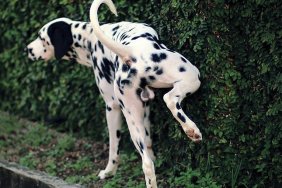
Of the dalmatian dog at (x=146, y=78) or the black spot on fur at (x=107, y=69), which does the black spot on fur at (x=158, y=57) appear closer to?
the dalmatian dog at (x=146, y=78)

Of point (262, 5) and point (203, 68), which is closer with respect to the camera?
point (262, 5)

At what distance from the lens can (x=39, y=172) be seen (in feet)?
22.0

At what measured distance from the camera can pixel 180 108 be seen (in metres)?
5.33

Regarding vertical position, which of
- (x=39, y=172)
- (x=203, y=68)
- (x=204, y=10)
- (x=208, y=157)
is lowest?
(x=39, y=172)

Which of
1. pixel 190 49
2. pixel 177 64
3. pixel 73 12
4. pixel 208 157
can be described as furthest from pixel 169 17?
pixel 73 12

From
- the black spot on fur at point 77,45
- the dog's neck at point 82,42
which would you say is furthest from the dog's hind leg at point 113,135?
the black spot on fur at point 77,45

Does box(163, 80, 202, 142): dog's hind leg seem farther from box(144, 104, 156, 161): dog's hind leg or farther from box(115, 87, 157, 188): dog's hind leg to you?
box(144, 104, 156, 161): dog's hind leg

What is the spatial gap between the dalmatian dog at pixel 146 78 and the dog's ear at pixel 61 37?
0.91m

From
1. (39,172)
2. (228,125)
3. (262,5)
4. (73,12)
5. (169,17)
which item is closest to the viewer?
(262,5)

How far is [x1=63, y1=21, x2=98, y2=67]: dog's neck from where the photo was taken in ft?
21.2

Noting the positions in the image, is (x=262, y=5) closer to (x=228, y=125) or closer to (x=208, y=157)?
(x=228, y=125)

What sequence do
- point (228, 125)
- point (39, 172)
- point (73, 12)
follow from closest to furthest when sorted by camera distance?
point (228, 125) < point (39, 172) < point (73, 12)

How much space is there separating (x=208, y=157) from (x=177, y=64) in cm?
95

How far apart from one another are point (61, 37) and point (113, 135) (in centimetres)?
104
